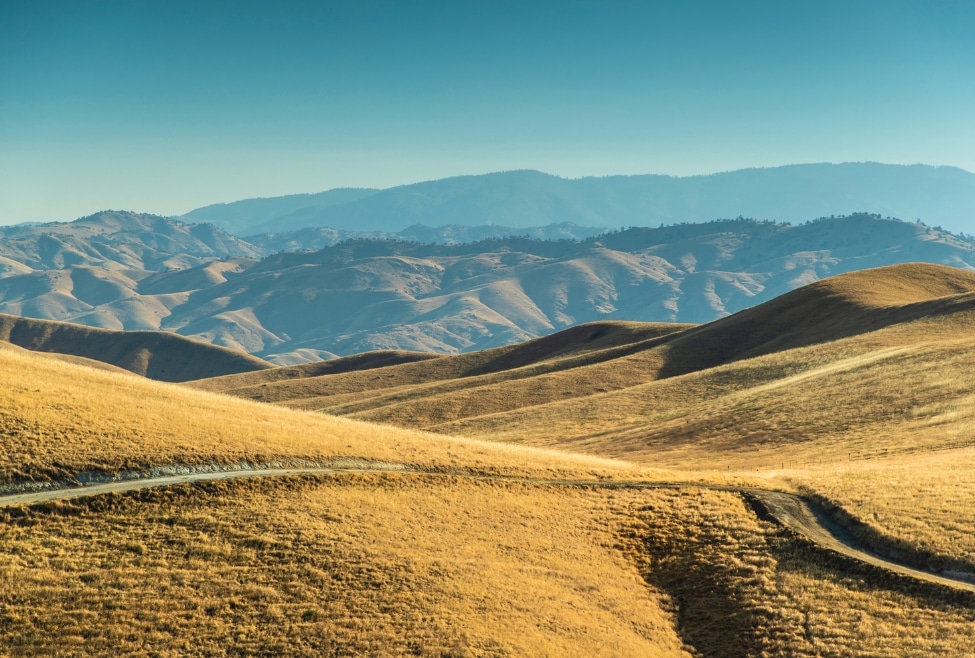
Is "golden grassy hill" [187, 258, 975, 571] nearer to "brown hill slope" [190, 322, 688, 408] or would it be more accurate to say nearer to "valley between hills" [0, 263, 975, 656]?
"valley between hills" [0, 263, 975, 656]

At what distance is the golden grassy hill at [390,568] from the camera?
94.5 ft

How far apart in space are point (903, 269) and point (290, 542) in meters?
144

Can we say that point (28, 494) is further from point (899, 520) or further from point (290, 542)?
point (899, 520)

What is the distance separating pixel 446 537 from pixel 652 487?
49.2 feet

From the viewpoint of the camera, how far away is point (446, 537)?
37469 mm

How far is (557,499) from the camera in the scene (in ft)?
146

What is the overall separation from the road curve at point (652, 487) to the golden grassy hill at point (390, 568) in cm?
81

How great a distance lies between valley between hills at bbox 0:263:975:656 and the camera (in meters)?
29.4

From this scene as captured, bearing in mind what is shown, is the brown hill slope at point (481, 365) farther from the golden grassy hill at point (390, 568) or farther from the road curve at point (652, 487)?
the golden grassy hill at point (390, 568)

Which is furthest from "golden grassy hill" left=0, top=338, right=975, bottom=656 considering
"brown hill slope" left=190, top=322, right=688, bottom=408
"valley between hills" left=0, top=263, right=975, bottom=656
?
"brown hill slope" left=190, top=322, right=688, bottom=408

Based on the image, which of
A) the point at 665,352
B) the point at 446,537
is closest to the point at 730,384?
the point at 665,352

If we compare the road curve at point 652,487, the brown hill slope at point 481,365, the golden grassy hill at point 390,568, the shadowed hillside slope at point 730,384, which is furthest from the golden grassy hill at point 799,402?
the golden grassy hill at point 390,568

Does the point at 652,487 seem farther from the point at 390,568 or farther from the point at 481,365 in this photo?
the point at 481,365

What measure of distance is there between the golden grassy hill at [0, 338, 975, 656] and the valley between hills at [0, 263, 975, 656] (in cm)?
10
